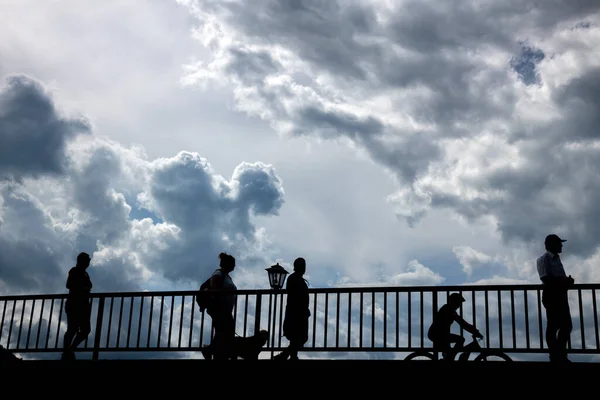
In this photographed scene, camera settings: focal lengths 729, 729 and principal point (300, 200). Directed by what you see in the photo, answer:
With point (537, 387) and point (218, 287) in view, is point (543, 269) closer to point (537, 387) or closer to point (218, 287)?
point (537, 387)

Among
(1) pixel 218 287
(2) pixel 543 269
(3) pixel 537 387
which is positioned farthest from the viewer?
(1) pixel 218 287

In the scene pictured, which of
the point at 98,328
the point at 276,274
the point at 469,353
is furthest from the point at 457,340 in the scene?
the point at 98,328

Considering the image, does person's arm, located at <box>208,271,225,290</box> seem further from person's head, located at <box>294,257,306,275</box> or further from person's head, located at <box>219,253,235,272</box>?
person's head, located at <box>294,257,306,275</box>

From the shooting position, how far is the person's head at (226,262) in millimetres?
12133

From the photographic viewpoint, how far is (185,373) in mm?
10445

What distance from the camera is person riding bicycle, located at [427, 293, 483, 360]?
36.6 ft

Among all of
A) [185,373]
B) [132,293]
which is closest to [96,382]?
[185,373]

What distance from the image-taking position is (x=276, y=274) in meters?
15.8

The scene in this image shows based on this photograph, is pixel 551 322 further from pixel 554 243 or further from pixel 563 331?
pixel 554 243

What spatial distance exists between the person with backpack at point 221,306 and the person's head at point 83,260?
2.15m

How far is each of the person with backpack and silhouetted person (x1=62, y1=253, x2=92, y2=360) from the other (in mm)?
2218

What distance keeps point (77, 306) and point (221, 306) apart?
2766 mm

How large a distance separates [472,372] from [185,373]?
13.2ft

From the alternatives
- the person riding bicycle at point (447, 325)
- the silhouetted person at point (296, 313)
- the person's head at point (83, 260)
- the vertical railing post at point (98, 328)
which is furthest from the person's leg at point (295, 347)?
the person's head at point (83, 260)
